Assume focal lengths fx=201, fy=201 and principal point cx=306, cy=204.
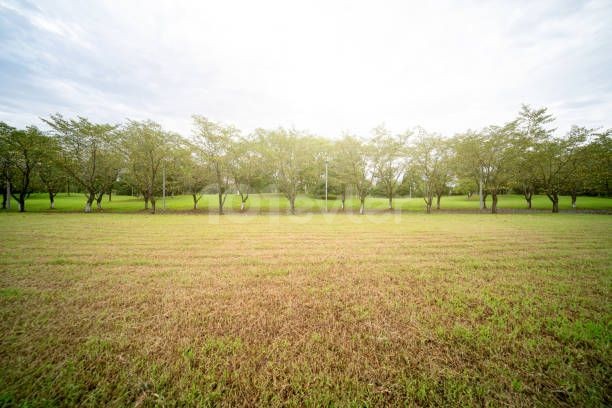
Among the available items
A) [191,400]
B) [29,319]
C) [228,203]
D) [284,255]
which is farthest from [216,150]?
[191,400]

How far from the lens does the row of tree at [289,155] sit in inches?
1052

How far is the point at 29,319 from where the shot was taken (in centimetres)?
333

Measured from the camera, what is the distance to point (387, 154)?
30484 mm

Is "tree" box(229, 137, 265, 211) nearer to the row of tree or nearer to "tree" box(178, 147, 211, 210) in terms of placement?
the row of tree

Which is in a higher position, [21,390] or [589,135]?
[589,135]

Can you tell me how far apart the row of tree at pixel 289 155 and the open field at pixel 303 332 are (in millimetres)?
23871

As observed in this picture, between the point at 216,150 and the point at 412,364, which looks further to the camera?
the point at 216,150

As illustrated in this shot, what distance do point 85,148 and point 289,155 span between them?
2787 cm

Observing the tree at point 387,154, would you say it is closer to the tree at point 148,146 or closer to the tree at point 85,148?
the tree at point 148,146

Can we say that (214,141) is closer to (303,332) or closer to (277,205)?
(277,205)

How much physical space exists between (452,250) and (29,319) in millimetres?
11378

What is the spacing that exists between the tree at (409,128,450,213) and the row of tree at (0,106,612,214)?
0.45 feet

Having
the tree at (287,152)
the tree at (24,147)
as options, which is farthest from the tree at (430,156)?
the tree at (24,147)

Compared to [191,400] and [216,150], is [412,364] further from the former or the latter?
[216,150]
